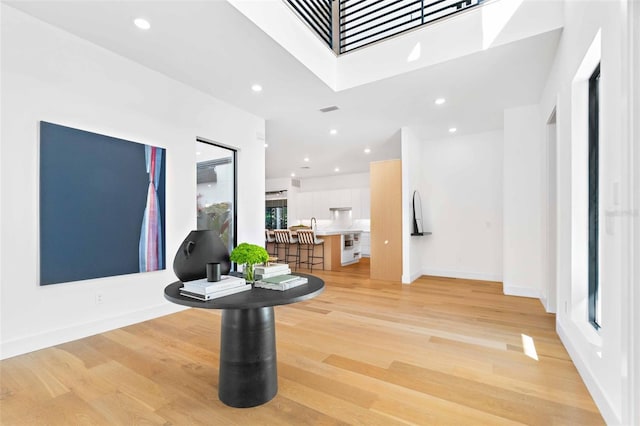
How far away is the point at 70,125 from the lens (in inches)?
108

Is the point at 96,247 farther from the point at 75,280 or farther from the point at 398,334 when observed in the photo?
the point at 398,334

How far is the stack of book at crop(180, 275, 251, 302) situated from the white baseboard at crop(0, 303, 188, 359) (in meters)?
1.87

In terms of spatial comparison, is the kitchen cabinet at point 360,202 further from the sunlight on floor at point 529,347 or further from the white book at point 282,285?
the white book at point 282,285

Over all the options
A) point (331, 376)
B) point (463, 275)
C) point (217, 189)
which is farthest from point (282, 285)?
point (463, 275)

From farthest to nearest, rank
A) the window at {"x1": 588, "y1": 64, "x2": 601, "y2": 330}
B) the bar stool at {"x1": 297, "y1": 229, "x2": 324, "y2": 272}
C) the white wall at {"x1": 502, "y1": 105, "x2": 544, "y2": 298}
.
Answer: the bar stool at {"x1": 297, "y1": 229, "x2": 324, "y2": 272} → the white wall at {"x1": 502, "y1": 105, "x2": 544, "y2": 298} → the window at {"x1": 588, "y1": 64, "x2": 601, "y2": 330}

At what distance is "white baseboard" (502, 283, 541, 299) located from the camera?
4321 mm

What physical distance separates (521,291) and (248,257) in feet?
14.4

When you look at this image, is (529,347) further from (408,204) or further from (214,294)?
(408,204)

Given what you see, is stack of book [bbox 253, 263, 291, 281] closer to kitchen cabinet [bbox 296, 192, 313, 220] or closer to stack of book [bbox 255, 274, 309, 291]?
stack of book [bbox 255, 274, 309, 291]

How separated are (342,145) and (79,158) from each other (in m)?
4.78

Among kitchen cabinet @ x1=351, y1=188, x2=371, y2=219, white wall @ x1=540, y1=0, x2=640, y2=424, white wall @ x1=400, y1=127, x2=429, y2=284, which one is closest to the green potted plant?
white wall @ x1=540, y1=0, x2=640, y2=424

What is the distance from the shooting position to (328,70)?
3.70 meters

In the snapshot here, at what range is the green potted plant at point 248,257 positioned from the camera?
1.85 meters

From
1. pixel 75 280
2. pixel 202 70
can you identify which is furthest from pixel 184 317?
pixel 202 70
